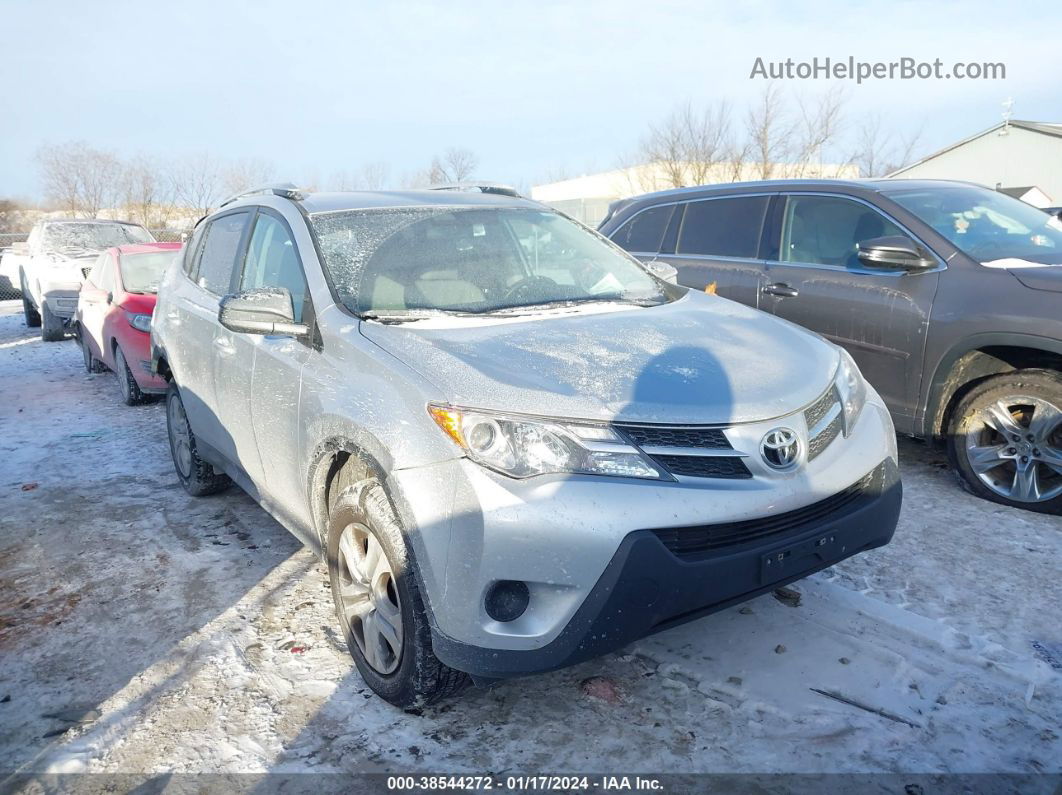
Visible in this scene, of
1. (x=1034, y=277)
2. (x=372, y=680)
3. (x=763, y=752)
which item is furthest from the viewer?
(x=1034, y=277)

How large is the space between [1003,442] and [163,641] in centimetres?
420

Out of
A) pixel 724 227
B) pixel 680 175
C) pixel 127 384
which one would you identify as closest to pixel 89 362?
pixel 127 384

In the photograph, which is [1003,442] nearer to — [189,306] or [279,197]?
[279,197]

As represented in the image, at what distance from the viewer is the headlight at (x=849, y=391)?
2886 mm

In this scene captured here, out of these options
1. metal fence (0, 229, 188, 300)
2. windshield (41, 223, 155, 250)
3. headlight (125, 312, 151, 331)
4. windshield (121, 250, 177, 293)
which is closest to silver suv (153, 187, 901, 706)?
headlight (125, 312, 151, 331)

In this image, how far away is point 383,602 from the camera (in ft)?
8.77

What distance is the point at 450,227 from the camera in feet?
12.1

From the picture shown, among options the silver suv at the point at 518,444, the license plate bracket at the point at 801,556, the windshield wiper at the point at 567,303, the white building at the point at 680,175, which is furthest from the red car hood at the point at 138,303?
the white building at the point at 680,175

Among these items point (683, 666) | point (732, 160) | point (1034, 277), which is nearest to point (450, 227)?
point (683, 666)

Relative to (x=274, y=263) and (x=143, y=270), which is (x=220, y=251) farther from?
(x=143, y=270)

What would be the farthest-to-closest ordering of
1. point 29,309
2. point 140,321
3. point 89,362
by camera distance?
1. point 29,309
2. point 89,362
3. point 140,321

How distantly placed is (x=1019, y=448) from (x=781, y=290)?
173 cm

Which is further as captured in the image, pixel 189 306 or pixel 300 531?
pixel 189 306

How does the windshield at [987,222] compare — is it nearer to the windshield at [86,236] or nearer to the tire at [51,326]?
the tire at [51,326]
